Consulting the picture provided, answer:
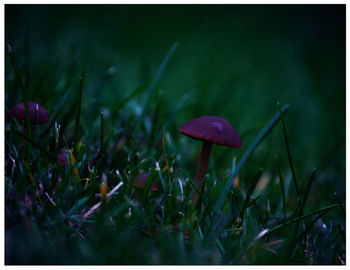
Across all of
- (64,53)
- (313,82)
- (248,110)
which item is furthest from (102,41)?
(313,82)

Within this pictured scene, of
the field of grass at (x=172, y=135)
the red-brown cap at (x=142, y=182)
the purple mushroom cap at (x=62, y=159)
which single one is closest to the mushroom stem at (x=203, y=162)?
the field of grass at (x=172, y=135)

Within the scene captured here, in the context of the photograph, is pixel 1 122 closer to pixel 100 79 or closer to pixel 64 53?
pixel 100 79

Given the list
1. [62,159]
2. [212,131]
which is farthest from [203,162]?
[62,159]

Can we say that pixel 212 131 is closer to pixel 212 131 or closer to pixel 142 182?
pixel 212 131

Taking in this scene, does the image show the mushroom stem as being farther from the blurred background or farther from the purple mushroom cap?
the blurred background

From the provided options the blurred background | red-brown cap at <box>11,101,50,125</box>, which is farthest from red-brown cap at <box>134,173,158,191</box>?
the blurred background

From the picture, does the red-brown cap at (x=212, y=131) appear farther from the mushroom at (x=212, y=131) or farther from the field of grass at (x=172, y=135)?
the field of grass at (x=172, y=135)
